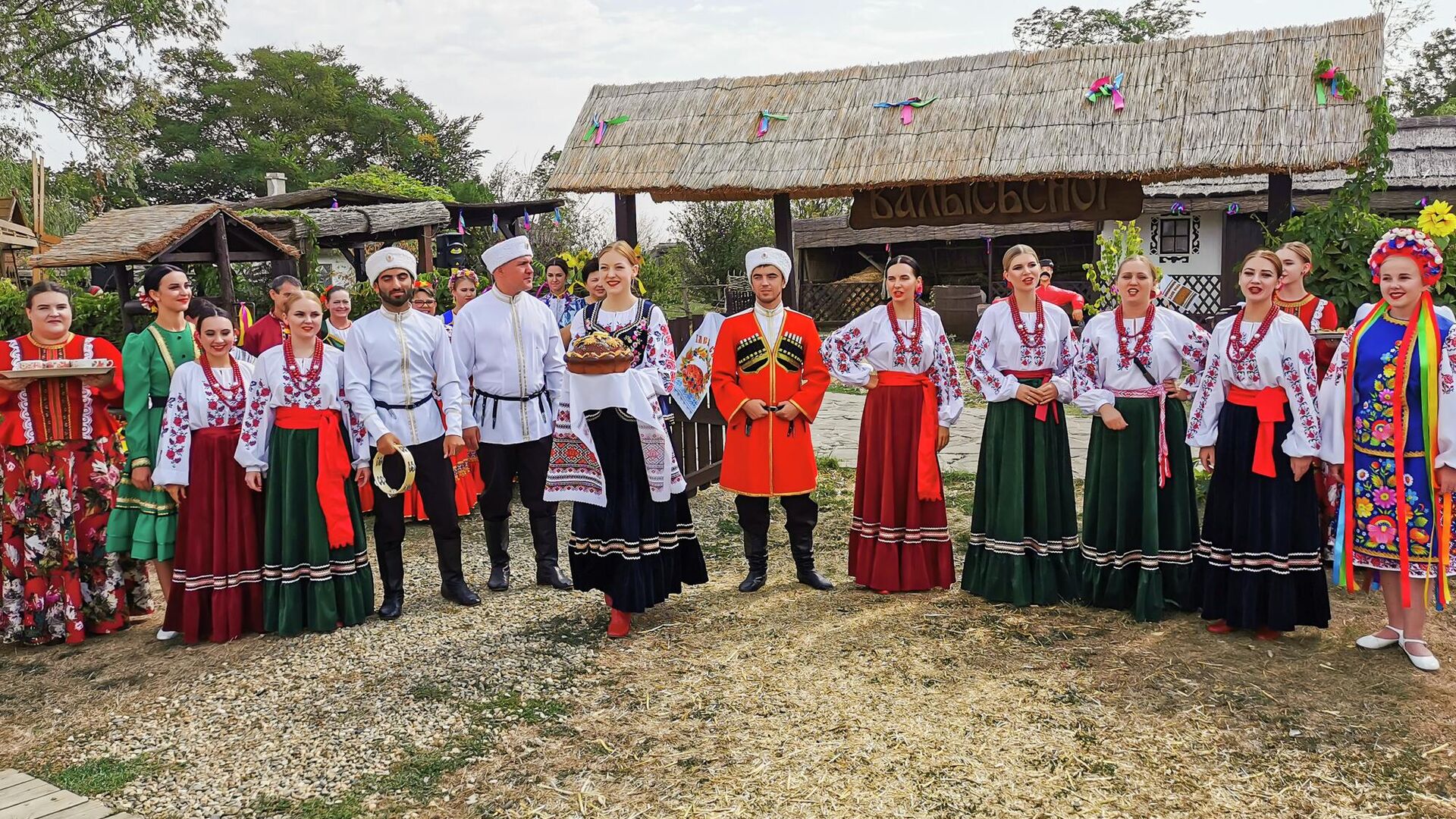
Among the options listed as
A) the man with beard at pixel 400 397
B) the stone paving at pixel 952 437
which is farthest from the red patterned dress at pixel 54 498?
the stone paving at pixel 952 437

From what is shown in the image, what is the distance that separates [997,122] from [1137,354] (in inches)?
125

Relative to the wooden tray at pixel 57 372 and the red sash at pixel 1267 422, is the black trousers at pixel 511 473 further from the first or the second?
the red sash at pixel 1267 422

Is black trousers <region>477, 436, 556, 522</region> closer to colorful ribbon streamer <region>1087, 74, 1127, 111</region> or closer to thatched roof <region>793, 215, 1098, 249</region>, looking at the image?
colorful ribbon streamer <region>1087, 74, 1127, 111</region>

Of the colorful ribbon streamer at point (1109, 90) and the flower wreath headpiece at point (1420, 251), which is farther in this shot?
the colorful ribbon streamer at point (1109, 90)

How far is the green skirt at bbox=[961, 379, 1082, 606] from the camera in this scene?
4805mm

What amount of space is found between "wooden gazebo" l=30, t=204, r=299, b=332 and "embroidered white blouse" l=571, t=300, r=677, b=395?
5294mm

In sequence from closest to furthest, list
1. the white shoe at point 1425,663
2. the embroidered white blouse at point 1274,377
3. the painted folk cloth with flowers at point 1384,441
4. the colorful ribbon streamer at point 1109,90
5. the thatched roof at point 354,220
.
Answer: the painted folk cloth with flowers at point 1384,441
the white shoe at point 1425,663
the embroidered white blouse at point 1274,377
the colorful ribbon streamer at point 1109,90
the thatched roof at point 354,220

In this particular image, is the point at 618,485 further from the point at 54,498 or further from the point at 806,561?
the point at 54,498

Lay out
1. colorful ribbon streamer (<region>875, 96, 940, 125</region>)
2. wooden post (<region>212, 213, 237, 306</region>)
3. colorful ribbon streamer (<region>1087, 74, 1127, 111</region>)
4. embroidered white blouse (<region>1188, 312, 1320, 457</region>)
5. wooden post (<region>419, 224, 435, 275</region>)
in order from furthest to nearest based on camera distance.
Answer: wooden post (<region>419, 224, 435, 275</region>)
wooden post (<region>212, 213, 237, 306</region>)
colorful ribbon streamer (<region>875, 96, 940, 125</region>)
colorful ribbon streamer (<region>1087, 74, 1127, 111</region>)
embroidered white blouse (<region>1188, 312, 1320, 457</region>)

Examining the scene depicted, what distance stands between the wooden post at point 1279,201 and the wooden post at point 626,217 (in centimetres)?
451

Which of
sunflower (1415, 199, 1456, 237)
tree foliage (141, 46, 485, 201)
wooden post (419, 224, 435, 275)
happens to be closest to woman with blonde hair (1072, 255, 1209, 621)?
sunflower (1415, 199, 1456, 237)

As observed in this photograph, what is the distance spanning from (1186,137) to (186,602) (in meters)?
6.45

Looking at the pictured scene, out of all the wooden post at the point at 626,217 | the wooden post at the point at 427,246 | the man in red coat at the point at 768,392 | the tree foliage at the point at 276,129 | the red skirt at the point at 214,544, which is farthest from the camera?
the tree foliage at the point at 276,129

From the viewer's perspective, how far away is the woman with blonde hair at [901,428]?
495cm
